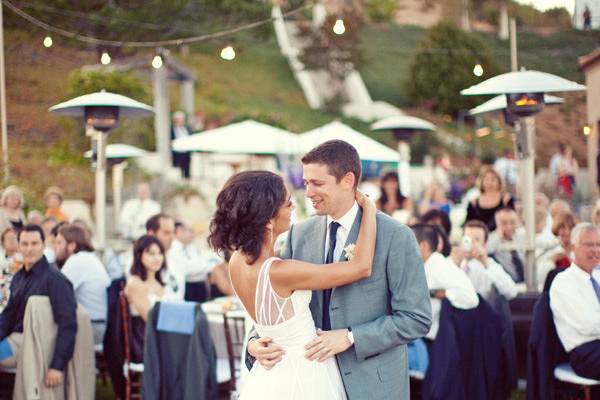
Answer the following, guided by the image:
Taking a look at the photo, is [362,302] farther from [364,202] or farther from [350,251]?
[364,202]

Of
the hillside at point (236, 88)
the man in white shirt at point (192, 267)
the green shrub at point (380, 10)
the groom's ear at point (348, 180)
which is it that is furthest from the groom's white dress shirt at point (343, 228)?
the green shrub at point (380, 10)

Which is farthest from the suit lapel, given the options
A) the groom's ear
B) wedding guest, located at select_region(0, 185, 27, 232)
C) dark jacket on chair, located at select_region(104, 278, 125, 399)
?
wedding guest, located at select_region(0, 185, 27, 232)

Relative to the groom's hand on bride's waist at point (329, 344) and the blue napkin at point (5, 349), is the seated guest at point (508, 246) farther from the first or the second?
the groom's hand on bride's waist at point (329, 344)

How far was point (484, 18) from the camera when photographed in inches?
1827

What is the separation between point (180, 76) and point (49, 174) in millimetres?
6184

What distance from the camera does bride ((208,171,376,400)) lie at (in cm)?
342

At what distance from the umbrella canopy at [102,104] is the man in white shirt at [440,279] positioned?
3.15 m

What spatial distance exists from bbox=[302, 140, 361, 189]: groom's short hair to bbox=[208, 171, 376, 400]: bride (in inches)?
5.6

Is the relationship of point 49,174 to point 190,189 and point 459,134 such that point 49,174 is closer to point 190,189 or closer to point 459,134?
point 190,189

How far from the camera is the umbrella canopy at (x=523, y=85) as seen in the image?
7.16m

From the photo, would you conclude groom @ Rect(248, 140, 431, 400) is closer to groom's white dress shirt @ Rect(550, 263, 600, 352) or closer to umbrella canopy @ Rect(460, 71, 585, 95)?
groom's white dress shirt @ Rect(550, 263, 600, 352)

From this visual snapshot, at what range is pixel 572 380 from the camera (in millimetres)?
5703

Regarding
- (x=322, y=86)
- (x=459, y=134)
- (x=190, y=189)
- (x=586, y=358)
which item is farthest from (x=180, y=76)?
(x=586, y=358)

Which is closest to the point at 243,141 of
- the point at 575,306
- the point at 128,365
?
the point at 128,365
